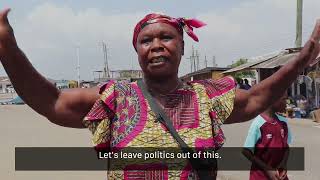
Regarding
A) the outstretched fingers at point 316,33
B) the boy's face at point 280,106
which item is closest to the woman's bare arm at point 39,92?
the outstretched fingers at point 316,33

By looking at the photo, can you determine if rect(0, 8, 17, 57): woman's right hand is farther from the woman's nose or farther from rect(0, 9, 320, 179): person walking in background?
the woman's nose

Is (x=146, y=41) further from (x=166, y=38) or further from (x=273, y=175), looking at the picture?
(x=273, y=175)

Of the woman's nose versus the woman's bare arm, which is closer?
the woman's bare arm

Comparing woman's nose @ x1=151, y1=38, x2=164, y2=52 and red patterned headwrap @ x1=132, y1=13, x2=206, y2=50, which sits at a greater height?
red patterned headwrap @ x1=132, y1=13, x2=206, y2=50

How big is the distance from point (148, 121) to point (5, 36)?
647 mm

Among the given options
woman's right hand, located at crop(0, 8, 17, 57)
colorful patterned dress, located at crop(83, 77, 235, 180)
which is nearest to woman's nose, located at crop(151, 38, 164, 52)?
colorful patterned dress, located at crop(83, 77, 235, 180)

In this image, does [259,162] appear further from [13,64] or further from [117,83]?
[13,64]

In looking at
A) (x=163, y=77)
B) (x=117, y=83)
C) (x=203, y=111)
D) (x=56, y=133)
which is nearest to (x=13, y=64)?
(x=117, y=83)

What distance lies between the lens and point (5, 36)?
6.26 feet

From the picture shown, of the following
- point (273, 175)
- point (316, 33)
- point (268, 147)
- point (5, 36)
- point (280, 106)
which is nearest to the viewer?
point (5, 36)

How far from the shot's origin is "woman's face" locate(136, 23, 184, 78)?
2094 mm

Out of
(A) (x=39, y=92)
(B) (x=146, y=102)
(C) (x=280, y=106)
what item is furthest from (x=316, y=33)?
(C) (x=280, y=106)

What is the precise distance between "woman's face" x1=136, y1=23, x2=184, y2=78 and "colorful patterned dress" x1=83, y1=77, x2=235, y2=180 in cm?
13

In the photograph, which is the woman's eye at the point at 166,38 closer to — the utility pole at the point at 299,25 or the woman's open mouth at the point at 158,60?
the woman's open mouth at the point at 158,60
